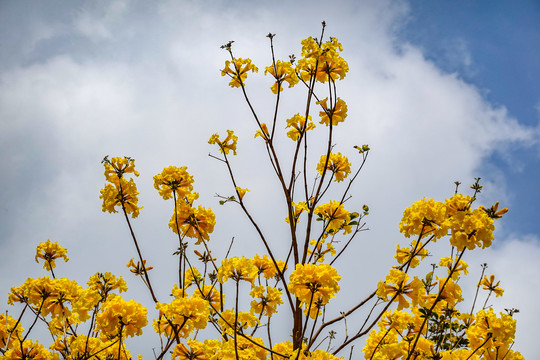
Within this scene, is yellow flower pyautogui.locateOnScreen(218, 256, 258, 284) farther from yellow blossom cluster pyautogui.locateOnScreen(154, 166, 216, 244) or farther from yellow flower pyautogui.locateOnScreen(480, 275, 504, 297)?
yellow flower pyautogui.locateOnScreen(480, 275, 504, 297)

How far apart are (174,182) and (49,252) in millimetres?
1363

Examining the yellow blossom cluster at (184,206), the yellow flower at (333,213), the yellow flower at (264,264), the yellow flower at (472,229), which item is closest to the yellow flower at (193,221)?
the yellow blossom cluster at (184,206)

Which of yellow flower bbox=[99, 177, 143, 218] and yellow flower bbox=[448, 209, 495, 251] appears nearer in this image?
yellow flower bbox=[448, 209, 495, 251]

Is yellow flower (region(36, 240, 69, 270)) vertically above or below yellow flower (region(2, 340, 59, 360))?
above

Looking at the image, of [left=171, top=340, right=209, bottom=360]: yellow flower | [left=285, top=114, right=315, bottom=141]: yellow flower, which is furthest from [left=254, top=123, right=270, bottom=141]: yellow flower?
[left=171, top=340, right=209, bottom=360]: yellow flower

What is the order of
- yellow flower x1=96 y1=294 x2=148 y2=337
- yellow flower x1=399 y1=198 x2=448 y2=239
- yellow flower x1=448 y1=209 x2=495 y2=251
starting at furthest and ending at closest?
yellow flower x1=399 y1=198 x2=448 y2=239 → yellow flower x1=96 y1=294 x2=148 y2=337 → yellow flower x1=448 y1=209 x2=495 y2=251

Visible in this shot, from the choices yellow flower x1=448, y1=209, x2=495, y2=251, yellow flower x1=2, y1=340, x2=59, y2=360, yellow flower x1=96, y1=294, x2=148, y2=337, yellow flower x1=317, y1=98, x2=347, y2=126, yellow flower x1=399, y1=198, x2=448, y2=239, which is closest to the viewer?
yellow flower x1=448, y1=209, x2=495, y2=251

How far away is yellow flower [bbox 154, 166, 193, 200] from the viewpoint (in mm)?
3748

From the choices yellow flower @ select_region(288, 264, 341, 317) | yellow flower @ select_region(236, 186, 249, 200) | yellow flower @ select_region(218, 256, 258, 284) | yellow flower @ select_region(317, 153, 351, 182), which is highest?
yellow flower @ select_region(317, 153, 351, 182)

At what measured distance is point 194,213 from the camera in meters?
3.77

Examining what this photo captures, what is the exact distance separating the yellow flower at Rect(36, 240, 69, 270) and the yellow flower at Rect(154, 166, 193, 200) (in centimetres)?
110

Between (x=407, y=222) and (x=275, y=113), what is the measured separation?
1.67 m

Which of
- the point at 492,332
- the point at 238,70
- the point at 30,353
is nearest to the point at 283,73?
the point at 238,70

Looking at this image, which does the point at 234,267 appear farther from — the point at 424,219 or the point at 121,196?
the point at 424,219
